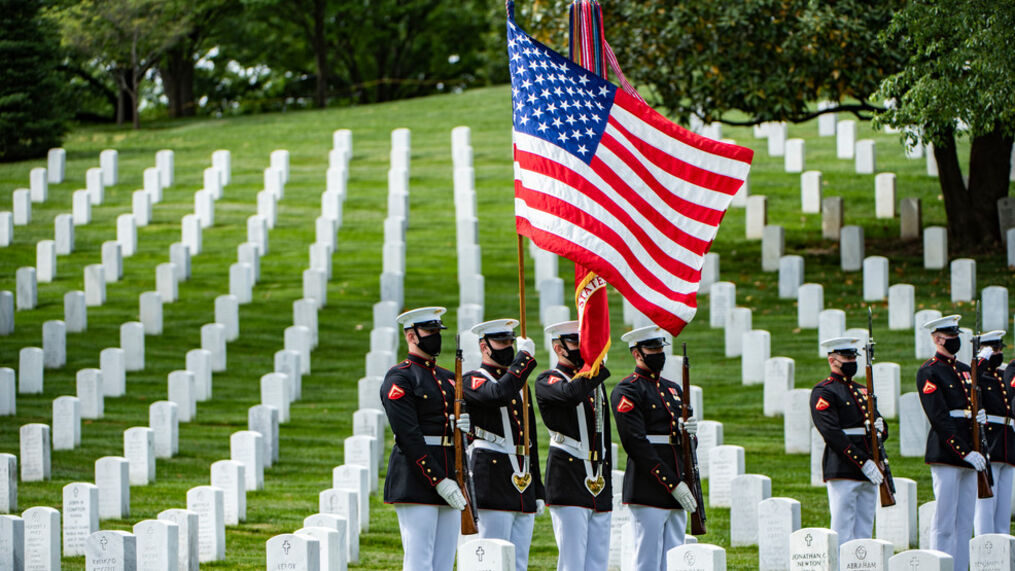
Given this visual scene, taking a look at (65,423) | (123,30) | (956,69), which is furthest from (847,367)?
(123,30)

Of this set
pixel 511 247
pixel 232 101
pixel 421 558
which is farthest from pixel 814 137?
pixel 232 101

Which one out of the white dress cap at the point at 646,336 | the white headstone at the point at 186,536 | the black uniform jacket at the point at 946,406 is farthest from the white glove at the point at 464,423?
the black uniform jacket at the point at 946,406

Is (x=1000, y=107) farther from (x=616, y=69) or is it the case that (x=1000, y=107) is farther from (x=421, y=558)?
(x=421, y=558)

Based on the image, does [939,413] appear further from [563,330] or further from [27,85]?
[27,85]

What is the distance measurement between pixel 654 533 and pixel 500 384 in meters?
1.47

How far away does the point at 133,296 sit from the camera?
22.0 m

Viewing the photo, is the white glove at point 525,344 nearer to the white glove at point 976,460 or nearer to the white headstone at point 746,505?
the white headstone at point 746,505

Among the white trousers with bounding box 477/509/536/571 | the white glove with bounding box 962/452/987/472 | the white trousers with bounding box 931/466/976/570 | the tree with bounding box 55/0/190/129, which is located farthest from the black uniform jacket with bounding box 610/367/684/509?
the tree with bounding box 55/0/190/129

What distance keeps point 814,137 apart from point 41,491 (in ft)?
69.8

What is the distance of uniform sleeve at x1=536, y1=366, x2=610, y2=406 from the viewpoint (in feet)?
26.7

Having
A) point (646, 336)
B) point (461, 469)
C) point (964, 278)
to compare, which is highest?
point (964, 278)

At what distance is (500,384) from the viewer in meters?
8.05

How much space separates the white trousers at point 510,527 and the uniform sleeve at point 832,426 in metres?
2.28

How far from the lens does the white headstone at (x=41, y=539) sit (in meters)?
9.36
